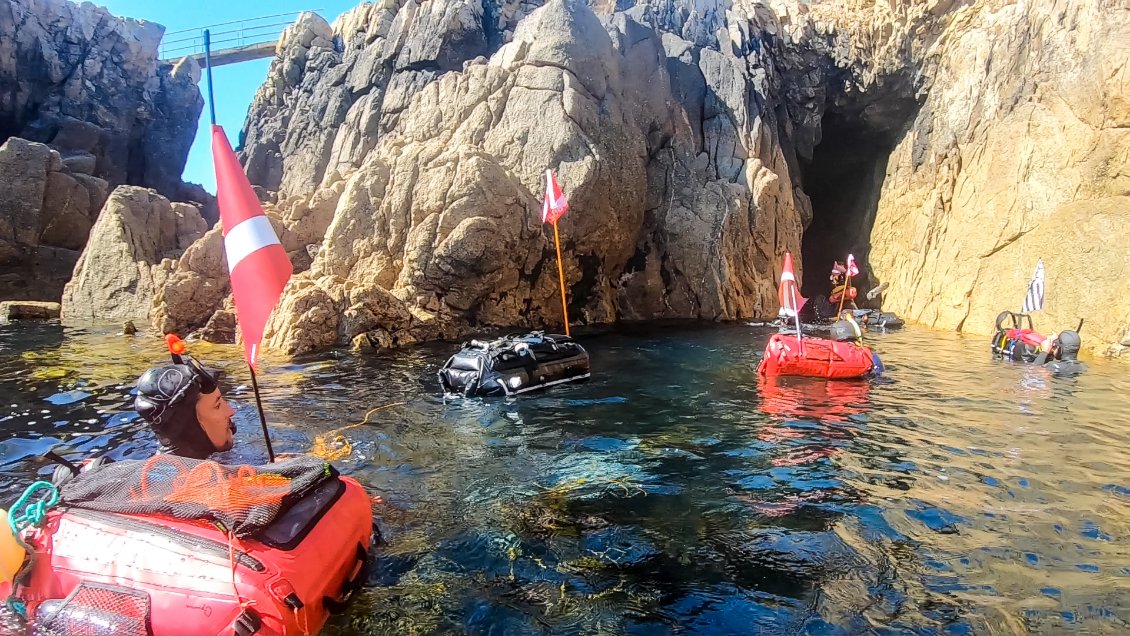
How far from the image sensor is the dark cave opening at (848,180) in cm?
2866

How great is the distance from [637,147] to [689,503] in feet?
64.9

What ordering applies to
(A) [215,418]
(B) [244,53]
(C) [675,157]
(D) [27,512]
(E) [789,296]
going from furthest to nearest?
(B) [244,53], (C) [675,157], (E) [789,296], (A) [215,418], (D) [27,512]

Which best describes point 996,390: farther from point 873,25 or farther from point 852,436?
point 873,25

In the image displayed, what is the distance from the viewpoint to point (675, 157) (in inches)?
1024

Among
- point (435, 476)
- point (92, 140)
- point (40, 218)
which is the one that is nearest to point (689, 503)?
point (435, 476)

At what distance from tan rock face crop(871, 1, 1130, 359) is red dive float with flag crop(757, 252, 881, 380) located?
763 centimetres

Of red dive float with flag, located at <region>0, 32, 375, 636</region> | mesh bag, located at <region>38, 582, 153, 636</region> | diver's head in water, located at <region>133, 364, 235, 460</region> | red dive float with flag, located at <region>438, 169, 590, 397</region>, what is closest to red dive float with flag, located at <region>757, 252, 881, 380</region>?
red dive float with flag, located at <region>438, 169, 590, 397</region>

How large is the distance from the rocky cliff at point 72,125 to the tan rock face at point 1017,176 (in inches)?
1411

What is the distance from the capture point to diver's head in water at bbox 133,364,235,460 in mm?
4914

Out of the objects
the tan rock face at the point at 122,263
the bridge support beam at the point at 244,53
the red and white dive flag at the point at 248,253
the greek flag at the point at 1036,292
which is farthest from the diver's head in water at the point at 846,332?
the bridge support beam at the point at 244,53

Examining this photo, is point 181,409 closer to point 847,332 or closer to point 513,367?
point 513,367

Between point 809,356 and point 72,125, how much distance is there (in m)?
38.6

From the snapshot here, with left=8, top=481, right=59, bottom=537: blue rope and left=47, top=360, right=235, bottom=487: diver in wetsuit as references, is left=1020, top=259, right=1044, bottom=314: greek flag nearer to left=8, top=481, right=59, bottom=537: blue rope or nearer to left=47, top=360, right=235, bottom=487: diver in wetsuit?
left=47, top=360, right=235, bottom=487: diver in wetsuit

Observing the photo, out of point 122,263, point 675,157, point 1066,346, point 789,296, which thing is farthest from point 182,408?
point 122,263
